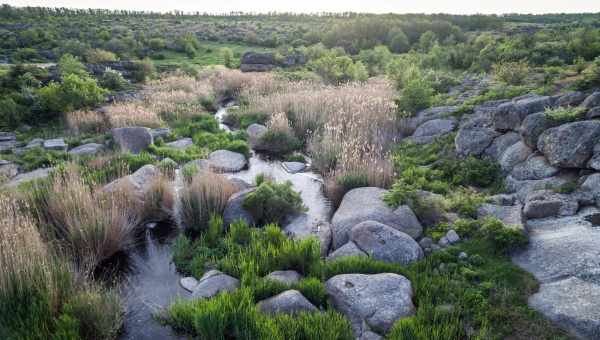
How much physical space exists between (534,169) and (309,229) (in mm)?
4680

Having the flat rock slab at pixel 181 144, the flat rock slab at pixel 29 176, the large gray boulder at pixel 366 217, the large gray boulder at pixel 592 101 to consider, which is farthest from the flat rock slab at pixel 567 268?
the flat rock slab at pixel 181 144

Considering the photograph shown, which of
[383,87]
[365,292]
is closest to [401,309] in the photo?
[365,292]

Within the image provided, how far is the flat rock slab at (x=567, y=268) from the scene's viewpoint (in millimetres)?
4164

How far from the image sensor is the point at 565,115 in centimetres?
744

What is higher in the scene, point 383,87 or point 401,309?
point 383,87

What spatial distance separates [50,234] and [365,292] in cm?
534

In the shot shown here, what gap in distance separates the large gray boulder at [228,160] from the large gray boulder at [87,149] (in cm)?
339

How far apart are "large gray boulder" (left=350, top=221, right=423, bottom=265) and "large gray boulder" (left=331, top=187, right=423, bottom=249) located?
1.44 ft

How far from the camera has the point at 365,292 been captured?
4848 millimetres

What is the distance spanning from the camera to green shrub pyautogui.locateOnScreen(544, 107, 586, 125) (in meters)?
7.45

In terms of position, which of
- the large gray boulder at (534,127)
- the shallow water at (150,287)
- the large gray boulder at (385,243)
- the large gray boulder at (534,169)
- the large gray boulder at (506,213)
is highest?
the large gray boulder at (534,127)

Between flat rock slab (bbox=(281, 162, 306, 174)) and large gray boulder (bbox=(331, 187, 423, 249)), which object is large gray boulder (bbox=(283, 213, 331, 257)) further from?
flat rock slab (bbox=(281, 162, 306, 174))

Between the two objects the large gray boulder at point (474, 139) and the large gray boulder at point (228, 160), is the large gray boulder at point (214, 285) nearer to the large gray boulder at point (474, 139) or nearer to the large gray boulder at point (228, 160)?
the large gray boulder at point (228, 160)

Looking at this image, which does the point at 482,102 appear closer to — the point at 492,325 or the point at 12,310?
the point at 492,325
